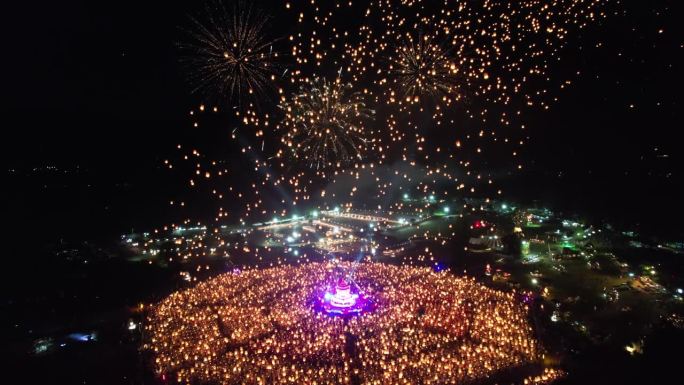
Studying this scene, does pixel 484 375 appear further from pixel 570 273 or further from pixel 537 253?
pixel 537 253

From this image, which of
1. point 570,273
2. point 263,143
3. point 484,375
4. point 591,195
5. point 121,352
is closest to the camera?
point 484,375

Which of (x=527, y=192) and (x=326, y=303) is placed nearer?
(x=326, y=303)

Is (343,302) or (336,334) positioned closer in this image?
(336,334)

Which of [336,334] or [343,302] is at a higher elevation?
[343,302]

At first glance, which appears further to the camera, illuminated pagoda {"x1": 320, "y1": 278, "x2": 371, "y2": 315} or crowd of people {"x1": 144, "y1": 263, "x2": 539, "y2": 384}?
illuminated pagoda {"x1": 320, "y1": 278, "x2": 371, "y2": 315}

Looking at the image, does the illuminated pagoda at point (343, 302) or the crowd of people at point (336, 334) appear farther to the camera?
the illuminated pagoda at point (343, 302)

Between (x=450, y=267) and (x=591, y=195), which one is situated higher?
(x=591, y=195)

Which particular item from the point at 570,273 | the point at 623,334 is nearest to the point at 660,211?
the point at 570,273

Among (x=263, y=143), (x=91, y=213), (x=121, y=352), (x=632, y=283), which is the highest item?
(x=263, y=143)
